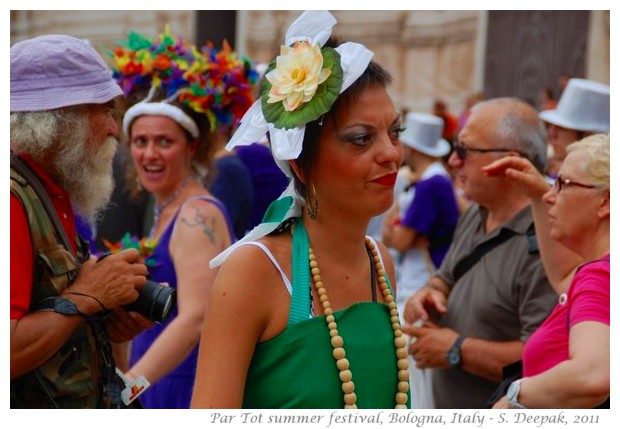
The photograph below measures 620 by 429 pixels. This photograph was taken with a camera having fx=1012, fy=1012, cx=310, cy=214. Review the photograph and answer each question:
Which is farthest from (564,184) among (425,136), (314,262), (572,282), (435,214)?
(425,136)

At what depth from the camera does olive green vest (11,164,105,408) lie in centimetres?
297

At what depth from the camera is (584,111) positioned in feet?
19.1

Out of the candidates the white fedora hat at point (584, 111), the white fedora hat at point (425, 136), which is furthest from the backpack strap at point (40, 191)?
the white fedora hat at point (425, 136)

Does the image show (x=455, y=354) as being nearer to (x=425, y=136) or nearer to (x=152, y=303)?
(x=152, y=303)

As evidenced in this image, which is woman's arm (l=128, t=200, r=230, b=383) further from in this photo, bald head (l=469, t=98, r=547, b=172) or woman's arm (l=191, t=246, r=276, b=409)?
woman's arm (l=191, t=246, r=276, b=409)

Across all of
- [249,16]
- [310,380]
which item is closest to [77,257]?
[310,380]

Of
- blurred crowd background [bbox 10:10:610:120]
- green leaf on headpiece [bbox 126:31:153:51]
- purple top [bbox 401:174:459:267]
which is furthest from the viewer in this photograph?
blurred crowd background [bbox 10:10:610:120]

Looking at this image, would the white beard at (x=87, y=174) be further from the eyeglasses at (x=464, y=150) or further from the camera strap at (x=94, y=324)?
the eyeglasses at (x=464, y=150)

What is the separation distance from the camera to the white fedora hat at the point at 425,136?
27.1 ft

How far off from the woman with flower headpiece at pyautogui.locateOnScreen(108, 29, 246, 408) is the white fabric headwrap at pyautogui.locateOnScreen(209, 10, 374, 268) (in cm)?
143

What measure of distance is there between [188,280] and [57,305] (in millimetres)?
1204

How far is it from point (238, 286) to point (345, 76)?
2.02 ft

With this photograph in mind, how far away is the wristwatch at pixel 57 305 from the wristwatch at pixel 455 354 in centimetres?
187

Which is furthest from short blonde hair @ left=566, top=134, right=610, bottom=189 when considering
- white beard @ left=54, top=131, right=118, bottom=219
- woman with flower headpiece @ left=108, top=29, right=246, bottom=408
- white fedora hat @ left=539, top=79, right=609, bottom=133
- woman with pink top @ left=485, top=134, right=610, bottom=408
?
white fedora hat @ left=539, top=79, right=609, bottom=133
